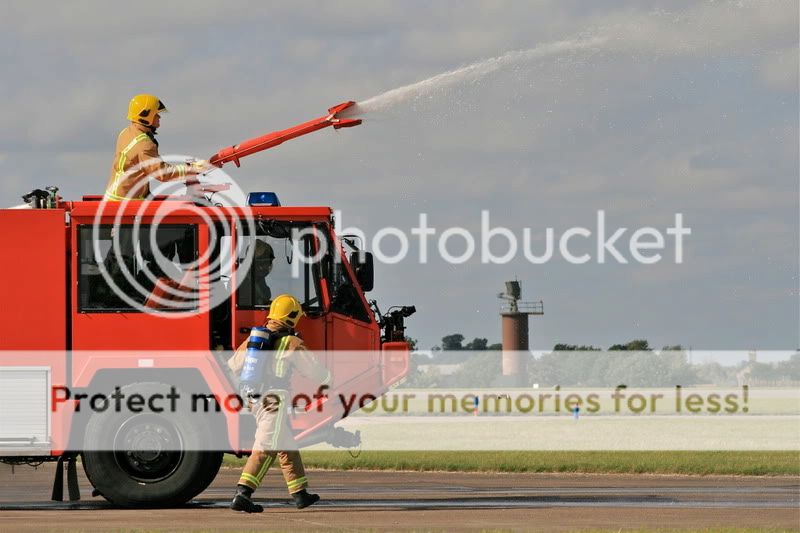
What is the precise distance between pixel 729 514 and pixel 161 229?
7.64 m

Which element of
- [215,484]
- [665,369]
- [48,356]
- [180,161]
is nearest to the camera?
[48,356]

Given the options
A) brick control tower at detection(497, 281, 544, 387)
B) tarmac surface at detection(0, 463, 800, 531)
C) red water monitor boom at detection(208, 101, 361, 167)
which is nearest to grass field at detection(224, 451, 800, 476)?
tarmac surface at detection(0, 463, 800, 531)

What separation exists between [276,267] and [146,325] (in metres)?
1.69

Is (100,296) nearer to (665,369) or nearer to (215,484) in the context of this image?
(215,484)

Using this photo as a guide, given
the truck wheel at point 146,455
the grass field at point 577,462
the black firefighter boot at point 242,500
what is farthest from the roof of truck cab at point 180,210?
the grass field at point 577,462

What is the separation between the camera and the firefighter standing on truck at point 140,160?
15109 mm

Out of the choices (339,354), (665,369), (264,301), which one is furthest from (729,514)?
(665,369)

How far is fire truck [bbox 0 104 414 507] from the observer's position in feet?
47.3

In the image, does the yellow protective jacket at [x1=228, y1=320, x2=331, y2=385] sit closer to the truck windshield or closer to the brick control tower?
the truck windshield

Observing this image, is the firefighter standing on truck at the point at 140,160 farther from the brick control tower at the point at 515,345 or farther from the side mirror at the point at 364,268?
the brick control tower at the point at 515,345

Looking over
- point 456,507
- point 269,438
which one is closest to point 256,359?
point 269,438

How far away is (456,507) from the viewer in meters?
15.5

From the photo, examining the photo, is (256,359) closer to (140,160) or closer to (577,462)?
(140,160)

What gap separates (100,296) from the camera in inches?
572
